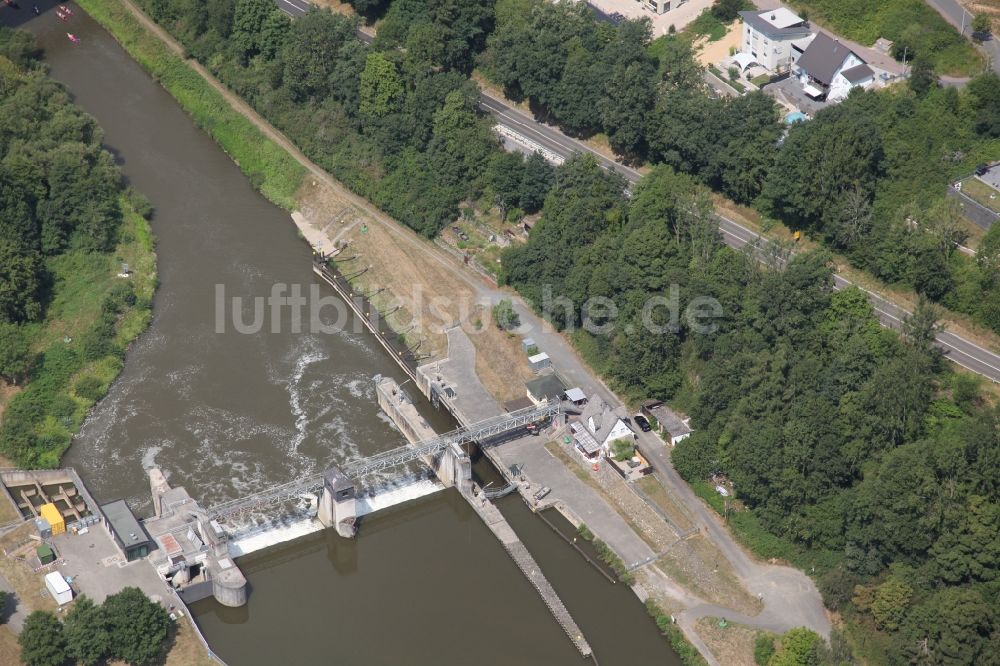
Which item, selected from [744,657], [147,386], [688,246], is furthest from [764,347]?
[147,386]

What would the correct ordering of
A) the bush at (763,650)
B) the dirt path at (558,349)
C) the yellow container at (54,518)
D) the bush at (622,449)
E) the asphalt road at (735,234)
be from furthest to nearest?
1. the bush at (622,449)
2. the asphalt road at (735,234)
3. the yellow container at (54,518)
4. the dirt path at (558,349)
5. the bush at (763,650)

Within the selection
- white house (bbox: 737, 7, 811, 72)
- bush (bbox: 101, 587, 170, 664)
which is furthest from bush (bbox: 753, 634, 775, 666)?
white house (bbox: 737, 7, 811, 72)

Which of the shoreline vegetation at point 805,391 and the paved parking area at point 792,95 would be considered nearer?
the shoreline vegetation at point 805,391

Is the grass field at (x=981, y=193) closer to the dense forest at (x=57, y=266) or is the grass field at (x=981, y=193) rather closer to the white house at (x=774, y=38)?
the white house at (x=774, y=38)

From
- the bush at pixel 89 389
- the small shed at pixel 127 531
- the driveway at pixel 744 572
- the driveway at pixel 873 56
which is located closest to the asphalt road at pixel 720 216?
the driveway at pixel 873 56

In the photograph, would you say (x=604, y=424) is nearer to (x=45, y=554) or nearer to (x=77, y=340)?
(x=45, y=554)

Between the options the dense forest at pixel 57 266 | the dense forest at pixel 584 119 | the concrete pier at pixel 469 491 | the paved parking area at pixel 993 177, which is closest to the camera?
the concrete pier at pixel 469 491
